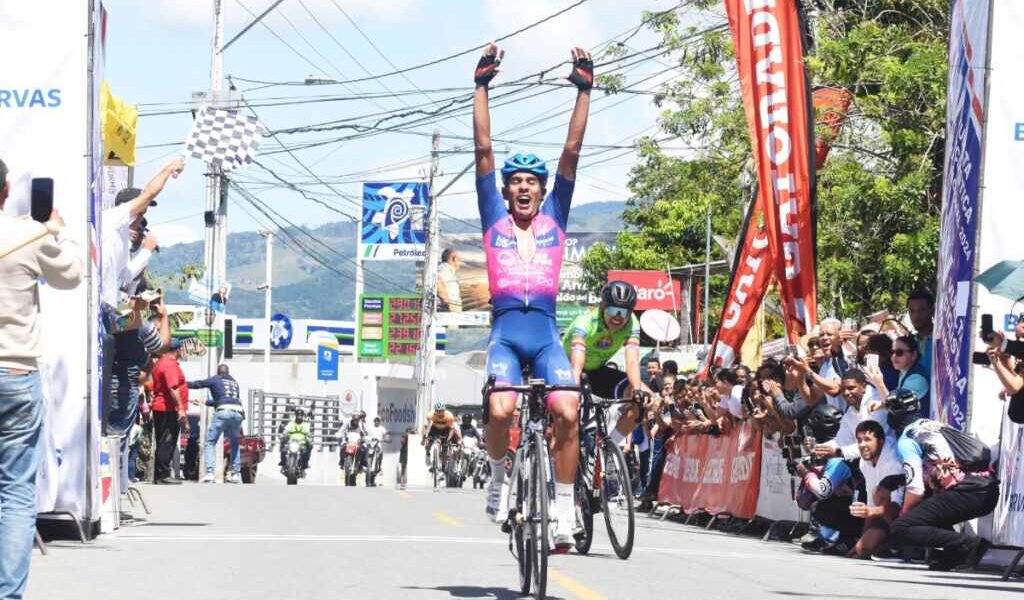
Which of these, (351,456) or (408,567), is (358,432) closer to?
(351,456)

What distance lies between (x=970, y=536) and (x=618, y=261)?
55943mm

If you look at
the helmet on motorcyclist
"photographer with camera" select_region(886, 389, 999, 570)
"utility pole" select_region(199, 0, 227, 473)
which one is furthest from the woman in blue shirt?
"utility pole" select_region(199, 0, 227, 473)

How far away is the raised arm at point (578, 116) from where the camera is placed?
1020 centimetres

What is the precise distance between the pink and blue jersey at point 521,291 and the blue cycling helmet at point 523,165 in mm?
129

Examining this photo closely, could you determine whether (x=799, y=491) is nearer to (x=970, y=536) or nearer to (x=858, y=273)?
(x=970, y=536)

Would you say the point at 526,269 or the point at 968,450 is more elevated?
Answer: the point at 526,269

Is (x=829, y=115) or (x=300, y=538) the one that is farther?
(x=829, y=115)

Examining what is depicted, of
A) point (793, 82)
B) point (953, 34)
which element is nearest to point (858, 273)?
point (793, 82)

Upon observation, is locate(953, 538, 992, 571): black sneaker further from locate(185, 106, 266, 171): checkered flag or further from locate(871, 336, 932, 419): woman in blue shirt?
locate(185, 106, 266, 171): checkered flag

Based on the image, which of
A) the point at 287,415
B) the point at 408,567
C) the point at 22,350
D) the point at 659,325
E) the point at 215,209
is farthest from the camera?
the point at 287,415

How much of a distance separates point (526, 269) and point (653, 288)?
5463 centimetres

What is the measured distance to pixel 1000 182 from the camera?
45.9ft

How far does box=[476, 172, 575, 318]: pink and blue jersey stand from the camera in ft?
32.6

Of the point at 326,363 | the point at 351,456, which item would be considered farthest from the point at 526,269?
the point at 326,363
